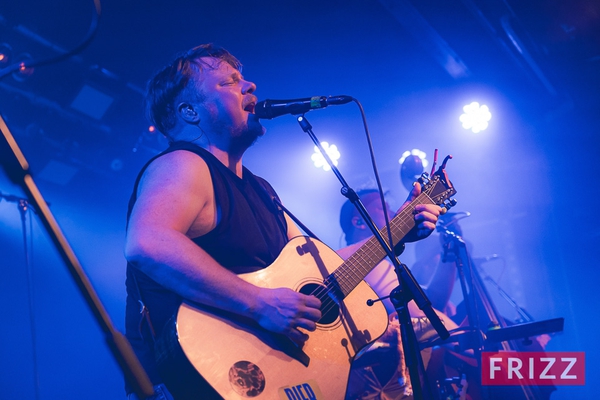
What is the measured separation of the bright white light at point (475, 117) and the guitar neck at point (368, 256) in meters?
6.77

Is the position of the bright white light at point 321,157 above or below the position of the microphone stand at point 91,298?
above

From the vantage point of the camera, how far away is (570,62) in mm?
7754

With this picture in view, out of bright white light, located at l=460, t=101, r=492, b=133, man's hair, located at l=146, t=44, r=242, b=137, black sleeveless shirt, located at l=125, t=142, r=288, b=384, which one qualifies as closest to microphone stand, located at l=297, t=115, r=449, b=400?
black sleeveless shirt, located at l=125, t=142, r=288, b=384

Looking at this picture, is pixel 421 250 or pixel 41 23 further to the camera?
pixel 421 250

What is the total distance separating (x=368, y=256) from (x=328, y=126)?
6.80 metres

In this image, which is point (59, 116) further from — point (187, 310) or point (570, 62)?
point (570, 62)

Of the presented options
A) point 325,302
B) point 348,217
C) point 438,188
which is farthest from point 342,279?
point 348,217

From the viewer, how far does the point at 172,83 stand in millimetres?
3318

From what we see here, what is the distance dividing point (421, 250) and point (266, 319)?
253 inches

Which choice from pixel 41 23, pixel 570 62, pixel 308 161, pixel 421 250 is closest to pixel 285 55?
pixel 308 161

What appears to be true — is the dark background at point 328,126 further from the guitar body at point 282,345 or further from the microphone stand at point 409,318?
the microphone stand at point 409,318

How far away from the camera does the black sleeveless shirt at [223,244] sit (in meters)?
2.22

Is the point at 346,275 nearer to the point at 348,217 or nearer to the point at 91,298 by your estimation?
the point at 91,298

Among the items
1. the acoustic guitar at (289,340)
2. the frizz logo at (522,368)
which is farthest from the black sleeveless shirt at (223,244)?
the frizz logo at (522,368)
